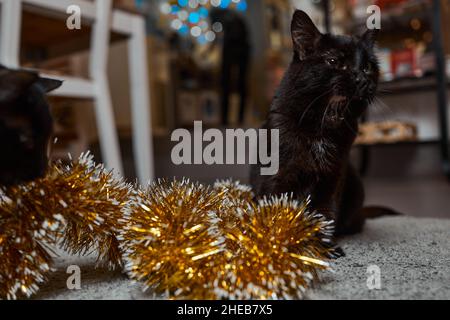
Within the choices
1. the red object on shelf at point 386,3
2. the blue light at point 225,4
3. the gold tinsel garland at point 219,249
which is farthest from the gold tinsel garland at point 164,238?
the blue light at point 225,4

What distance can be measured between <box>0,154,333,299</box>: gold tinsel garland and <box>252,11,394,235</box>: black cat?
0.12 m

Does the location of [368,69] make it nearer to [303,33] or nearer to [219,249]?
[303,33]

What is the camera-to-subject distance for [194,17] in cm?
416

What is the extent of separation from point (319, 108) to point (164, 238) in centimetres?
33

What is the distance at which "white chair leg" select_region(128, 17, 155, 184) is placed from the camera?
165 centimetres

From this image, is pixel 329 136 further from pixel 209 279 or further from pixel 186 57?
pixel 186 57

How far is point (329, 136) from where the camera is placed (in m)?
0.71

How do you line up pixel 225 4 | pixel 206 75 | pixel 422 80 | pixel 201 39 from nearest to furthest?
1. pixel 422 80
2. pixel 225 4
3. pixel 206 75
4. pixel 201 39

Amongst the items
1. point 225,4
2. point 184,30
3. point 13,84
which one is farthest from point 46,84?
point 184,30

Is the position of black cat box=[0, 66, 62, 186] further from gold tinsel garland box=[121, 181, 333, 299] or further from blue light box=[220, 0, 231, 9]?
blue light box=[220, 0, 231, 9]

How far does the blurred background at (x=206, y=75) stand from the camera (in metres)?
1.47

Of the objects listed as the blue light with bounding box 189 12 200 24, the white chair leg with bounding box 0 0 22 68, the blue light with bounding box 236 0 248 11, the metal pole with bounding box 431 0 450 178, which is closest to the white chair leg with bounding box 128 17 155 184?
the white chair leg with bounding box 0 0 22 68

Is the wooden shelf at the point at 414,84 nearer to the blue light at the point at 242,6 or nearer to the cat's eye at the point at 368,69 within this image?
the cat's eye at the point at 368,69

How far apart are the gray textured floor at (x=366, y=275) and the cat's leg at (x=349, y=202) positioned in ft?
0.11
